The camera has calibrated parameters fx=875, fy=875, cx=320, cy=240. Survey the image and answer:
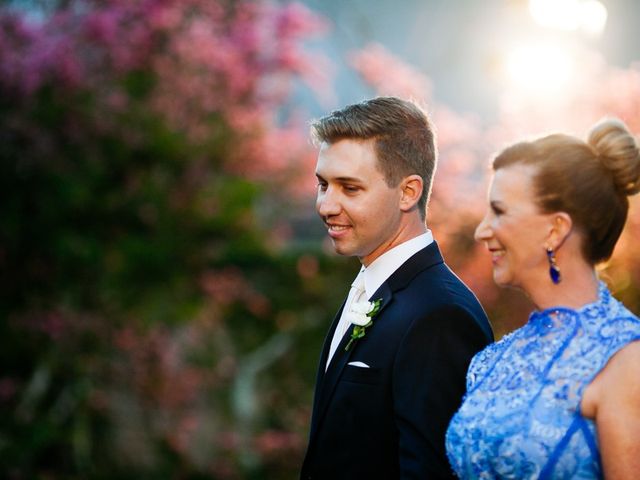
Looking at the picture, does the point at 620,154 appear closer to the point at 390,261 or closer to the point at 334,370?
the point at 390,261

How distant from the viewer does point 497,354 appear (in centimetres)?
247

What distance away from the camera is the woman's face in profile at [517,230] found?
91.6 inches

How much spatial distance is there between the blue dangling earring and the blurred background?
3680 mm

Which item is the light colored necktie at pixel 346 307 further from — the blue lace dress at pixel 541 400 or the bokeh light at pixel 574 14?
the bokeh light at pixel 574 14

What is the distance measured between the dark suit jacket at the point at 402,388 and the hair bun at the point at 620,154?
0.56 metres

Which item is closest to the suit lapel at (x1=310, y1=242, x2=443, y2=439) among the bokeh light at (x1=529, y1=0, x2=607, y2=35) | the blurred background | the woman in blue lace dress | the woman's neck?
the woman in blue lace dress

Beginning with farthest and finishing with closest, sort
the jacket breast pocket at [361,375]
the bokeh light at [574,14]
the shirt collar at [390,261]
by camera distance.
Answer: the bokeh light at [574,14]
the shirt collar at [390,261]
the jacket breast pocket at [361,375]

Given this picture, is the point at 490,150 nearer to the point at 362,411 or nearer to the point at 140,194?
the point at 140,194

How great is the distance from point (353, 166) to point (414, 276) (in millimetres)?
386

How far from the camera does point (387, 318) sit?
8.57 ft

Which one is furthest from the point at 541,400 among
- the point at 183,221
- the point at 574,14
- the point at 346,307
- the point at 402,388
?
the point at 574,14

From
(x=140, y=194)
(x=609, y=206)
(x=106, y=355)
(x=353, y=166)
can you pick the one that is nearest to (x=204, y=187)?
(x=140, y=194)

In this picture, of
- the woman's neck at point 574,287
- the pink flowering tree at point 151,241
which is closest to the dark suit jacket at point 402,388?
the woman's neck at point 574,287

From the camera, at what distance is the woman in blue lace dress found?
7.14ft
